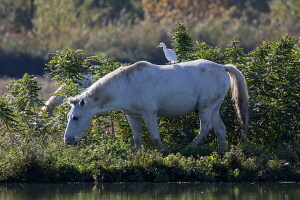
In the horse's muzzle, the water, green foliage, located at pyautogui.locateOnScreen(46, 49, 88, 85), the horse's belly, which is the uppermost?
green foliage, located at pyautogui.locateOnScreen(46, 49, 88, 85)

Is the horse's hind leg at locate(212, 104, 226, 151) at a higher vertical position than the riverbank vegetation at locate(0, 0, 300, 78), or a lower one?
lower

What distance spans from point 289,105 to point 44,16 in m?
27.3

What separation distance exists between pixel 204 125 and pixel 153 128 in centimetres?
104

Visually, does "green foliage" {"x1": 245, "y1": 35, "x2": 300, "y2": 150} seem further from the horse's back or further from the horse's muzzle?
the horse's muzzle

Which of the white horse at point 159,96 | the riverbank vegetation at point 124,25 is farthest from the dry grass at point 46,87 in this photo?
the white horse at point 159,96

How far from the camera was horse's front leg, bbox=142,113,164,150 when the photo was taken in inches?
555

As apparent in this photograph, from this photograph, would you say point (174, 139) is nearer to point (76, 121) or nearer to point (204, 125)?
point (204, 125)

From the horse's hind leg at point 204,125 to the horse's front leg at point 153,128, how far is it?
2.16ft

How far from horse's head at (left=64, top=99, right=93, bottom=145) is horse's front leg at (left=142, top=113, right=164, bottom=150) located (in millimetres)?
1056

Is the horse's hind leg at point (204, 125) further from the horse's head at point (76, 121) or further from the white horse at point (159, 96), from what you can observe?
the horse's head at point (76, 121)

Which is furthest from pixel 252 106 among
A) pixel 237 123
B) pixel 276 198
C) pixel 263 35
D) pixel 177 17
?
pixel 177 17

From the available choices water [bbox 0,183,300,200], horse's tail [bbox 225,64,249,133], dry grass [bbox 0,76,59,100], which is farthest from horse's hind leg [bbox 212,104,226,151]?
dry grass [bbox 0,76,59,100]

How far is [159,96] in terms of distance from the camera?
1427 centimetres

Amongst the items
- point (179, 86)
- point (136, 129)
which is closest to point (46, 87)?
point (136, 129)
